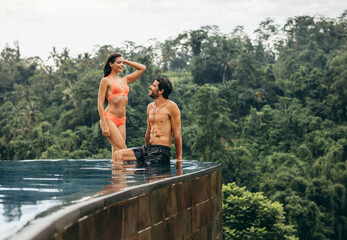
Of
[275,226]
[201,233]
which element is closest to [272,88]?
[275,226]

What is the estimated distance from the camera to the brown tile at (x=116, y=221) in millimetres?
2225

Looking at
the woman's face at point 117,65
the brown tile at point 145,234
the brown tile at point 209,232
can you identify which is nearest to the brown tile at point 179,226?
the brown tile at point 145,234

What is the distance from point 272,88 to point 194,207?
33.7 meters

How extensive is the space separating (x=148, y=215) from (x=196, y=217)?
1019 mm

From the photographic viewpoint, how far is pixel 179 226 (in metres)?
3.20

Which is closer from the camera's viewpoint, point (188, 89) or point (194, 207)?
point (194, 207)

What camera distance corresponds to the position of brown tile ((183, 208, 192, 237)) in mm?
3320

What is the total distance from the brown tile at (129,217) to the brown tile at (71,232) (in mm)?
477

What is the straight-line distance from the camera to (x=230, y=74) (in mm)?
39719

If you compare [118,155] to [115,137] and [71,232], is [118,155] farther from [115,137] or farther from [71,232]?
[71,232]

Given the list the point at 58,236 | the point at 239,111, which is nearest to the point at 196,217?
the point at 58,236

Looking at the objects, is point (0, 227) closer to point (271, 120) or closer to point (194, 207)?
point (194, 207)

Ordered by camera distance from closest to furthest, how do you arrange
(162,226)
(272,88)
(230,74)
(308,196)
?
(162,226) < (308,196) < (272,88) < (230,74)

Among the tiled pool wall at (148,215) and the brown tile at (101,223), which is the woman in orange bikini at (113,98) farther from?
the brown tile at (101,223)
